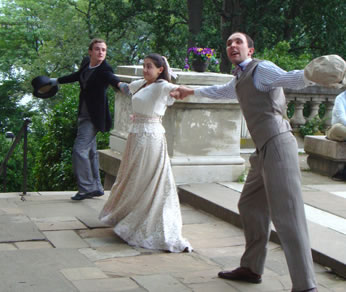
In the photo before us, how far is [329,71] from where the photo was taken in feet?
12.8

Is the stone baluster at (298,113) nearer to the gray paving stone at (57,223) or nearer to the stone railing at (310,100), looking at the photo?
the stone railing at (310,100)

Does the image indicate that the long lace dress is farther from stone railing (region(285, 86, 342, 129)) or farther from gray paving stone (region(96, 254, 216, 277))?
stone railing (region(285, 86, 342, 129))

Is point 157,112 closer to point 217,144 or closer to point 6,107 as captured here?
point 217,144

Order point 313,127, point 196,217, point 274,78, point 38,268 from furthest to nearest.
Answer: point 313,127, point 196,217, point 38,268, point 274,78

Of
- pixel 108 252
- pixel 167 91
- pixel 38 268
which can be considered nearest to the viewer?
pixel 38 268

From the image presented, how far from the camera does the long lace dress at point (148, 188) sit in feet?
18.7

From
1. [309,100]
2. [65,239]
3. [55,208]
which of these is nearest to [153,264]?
[65,239]

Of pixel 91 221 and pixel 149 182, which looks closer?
pixel 149 182

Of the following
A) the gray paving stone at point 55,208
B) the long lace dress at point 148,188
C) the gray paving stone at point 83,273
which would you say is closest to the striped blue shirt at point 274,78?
the long lace dress at point 148,188

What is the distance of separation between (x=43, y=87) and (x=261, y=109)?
402 centimetres

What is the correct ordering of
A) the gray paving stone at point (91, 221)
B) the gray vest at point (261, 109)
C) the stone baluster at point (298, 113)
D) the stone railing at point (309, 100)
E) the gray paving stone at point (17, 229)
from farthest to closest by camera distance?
the stone baluster at point (298, 113)
the stone railing at point (309, 100)
the gray paving stone at point (91, 221)
the gray paving stone at point (17, 229)
the gray vest at point (261, 109)

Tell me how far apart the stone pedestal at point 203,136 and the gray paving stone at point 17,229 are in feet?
6.77

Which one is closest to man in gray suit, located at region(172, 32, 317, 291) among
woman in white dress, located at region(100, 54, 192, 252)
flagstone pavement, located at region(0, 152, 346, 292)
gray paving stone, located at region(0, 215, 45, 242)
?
flagstone pavement, located at region(0, 152, 346, 292)

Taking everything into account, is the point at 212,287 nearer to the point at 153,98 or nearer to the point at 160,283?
the point at 160,283
